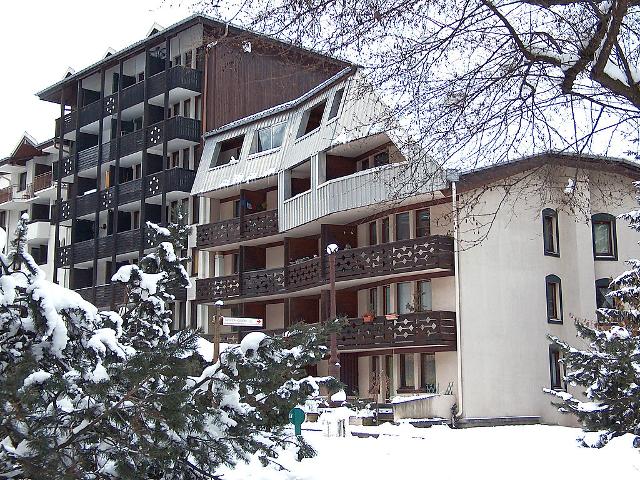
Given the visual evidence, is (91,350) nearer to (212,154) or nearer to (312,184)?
(312,184)

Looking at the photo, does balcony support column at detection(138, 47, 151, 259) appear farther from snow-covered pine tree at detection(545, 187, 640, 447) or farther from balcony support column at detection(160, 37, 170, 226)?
snow-covered pine tree at detection(545, 187, 640, 447)

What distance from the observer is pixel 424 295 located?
98.0ft

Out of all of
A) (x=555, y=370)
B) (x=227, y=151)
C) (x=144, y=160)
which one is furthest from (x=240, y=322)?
(x=144, y=160)

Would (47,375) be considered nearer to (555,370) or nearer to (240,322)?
(240,322)

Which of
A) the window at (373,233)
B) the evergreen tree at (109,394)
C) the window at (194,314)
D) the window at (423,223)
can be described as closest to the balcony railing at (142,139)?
the window at (194,314)

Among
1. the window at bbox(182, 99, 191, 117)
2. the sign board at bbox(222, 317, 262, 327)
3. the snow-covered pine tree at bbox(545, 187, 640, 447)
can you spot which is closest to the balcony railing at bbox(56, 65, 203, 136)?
the window at bbox(182, 99, 191, 117)

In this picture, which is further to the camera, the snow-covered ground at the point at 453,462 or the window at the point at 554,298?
the window at the point at 554,298

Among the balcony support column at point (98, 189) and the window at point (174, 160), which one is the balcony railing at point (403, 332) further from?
the balcony support column at point (98, 189)

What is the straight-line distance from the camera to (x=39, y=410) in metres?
6.75

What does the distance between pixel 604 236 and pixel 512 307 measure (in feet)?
18.4

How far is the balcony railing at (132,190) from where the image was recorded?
4028 centimetres

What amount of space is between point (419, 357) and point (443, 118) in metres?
20.6

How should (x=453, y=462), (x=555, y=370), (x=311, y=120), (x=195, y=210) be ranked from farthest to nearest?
1. (x=195, y=210)
2. (x=311, y=120)
3. (x=555, y=370)
4. (x=453, y=462)

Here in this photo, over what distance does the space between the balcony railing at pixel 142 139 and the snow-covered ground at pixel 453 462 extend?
1018 inches
